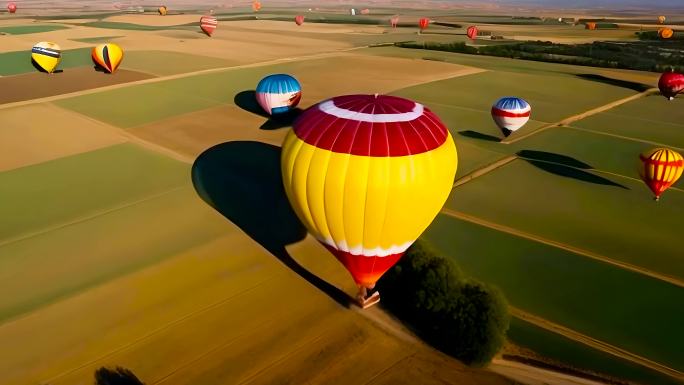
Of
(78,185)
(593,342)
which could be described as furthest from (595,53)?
(78,185)

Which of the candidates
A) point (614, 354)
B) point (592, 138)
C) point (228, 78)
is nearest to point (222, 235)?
point (614, 354)

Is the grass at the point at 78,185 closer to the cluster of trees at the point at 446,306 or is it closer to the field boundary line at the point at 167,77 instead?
the cluster of trees at the point at 446,306

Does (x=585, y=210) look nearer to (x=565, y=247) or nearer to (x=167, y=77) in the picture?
(x=565, y=247)

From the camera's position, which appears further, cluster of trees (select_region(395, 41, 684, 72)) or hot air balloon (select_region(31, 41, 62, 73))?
cluster of trees (select_region(395, 41, 684, 72))

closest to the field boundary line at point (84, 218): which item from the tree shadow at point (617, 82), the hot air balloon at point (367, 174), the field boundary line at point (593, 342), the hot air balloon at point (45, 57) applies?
the hot air balloon at point (367, 174)

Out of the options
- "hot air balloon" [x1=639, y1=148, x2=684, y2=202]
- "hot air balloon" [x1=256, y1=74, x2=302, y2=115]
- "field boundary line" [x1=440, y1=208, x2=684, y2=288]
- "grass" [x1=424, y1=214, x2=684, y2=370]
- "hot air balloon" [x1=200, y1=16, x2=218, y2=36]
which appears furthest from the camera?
"hot air balloon" [x1=200, y1=16, x2=218, y2=36]

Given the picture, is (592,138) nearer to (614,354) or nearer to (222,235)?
(614,354)

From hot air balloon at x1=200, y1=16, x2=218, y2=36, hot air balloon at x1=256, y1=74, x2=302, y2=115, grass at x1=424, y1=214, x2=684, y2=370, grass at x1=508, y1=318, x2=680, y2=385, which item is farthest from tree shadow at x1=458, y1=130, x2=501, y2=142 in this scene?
hot air balloon at x1=200, y1=16, x2=218, y2=36

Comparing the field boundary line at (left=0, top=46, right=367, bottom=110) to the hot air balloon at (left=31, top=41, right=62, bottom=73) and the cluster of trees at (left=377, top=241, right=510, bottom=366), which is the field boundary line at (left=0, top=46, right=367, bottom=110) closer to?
the hot air balloon at (left=31, top=41, right=62, bottom=73)
